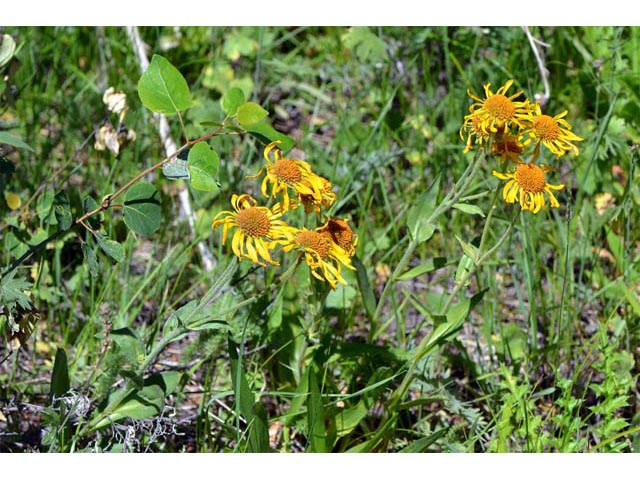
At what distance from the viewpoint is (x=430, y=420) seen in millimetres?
2232

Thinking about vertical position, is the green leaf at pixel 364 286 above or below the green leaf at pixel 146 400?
above

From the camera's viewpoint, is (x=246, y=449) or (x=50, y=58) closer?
(x=246, y=449)

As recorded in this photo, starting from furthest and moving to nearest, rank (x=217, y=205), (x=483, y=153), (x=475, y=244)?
(x=217, y=205) → (x=475, y=244) → (x=483, y=153)

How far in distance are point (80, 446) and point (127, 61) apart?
1.83 meters

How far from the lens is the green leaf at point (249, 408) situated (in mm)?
1691

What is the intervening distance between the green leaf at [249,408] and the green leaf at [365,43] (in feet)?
5.71

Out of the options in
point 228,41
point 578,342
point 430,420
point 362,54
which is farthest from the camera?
point 228,41

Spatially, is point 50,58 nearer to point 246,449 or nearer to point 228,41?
point 228,41

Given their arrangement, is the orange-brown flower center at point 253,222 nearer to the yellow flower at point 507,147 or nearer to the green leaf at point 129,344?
the green leaf at point 129,344

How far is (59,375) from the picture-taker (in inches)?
72.7

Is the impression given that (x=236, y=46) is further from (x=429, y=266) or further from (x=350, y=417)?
(x=350, y=417)

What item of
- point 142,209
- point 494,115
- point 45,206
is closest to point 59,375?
point 142,209

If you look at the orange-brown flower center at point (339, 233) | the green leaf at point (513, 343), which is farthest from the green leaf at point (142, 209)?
the green leaf at point (513, 343)
